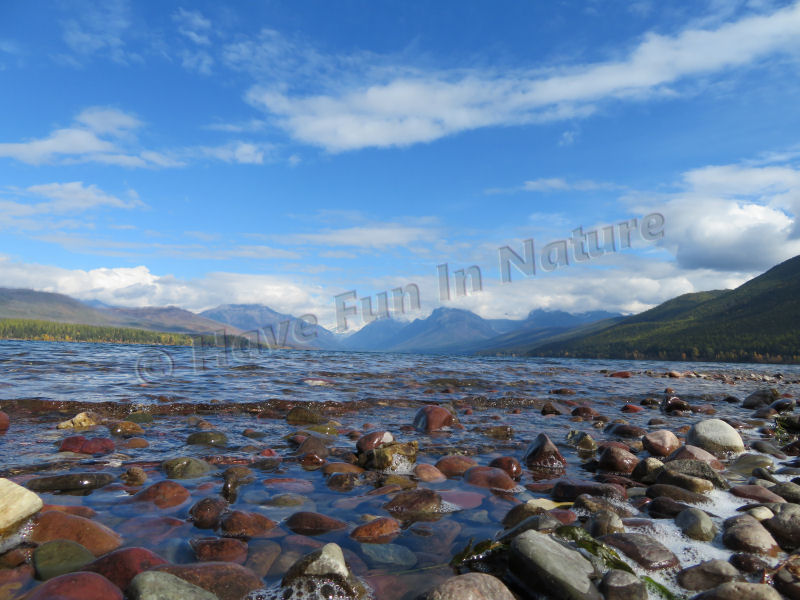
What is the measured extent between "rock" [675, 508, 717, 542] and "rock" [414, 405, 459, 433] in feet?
19.7

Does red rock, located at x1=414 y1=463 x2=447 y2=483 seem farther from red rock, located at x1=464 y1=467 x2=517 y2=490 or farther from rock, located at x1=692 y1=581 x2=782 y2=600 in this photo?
rock, located at x1=692 y1=581 x2=782 y2=600

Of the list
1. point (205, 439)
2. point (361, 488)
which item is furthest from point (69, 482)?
point (361, 488)

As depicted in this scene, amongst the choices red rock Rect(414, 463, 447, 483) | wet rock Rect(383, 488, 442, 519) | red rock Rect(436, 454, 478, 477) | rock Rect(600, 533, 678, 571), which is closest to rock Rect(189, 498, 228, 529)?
wet rock Rect(383, 488, 442, 519)

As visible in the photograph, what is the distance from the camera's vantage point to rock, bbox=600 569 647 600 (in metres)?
3.34

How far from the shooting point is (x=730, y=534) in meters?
4.49

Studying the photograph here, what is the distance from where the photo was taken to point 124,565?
11.1 ft

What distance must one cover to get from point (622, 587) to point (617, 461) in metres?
4.37

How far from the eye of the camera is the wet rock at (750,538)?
4.32 metres

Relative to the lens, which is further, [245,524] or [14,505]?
[245,524]

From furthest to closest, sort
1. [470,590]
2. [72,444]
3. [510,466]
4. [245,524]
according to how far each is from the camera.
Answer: [72,444], [510,466], [245,524], [470,590]

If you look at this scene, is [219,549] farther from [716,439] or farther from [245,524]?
[716,439]

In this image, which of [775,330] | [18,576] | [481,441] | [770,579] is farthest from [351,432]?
[775,330]

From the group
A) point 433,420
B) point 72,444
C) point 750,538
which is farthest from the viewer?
point 433,420

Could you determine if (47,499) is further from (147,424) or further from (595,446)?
(595,446)
